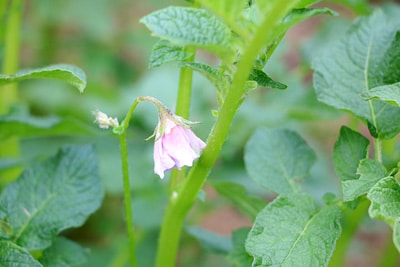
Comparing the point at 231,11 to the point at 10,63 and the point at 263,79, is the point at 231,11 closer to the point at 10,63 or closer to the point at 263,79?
the point at 263,79

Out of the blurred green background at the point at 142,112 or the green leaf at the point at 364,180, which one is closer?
the green leaf at the point at 364,180

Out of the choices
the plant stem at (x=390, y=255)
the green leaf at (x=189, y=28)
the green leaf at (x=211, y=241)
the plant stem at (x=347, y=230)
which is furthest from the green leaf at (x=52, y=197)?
the plant stem at (x=390, y=255)

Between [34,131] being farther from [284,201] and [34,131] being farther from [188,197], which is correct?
[284,201]

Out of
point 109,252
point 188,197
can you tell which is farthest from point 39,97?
point 188,197

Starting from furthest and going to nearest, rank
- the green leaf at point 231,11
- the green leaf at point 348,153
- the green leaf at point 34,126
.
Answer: the green leaf at point 34,126, the green leaf at point 348,153, the green leaf at point 231,11

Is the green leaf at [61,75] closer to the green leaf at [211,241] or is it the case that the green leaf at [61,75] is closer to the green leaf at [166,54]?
the green leaf at [166,54]

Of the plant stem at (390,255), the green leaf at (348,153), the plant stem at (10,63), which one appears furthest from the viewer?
the plant stem at (390,255)

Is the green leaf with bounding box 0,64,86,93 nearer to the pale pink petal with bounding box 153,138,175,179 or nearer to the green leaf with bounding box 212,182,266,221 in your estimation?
the pale pink petal with bounding box 153,138,175,179

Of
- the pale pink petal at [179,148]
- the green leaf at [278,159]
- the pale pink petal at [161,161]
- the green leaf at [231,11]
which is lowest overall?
the green leaf at [278,159]
